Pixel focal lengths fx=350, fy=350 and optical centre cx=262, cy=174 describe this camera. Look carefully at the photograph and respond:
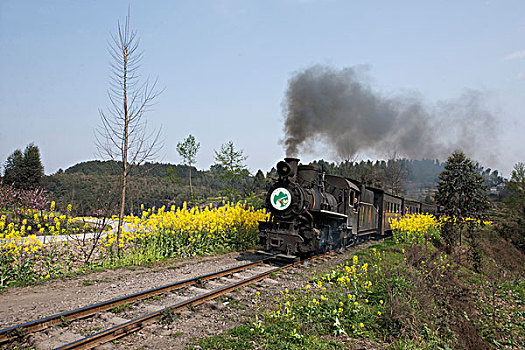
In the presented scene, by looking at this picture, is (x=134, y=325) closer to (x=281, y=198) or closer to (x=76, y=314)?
(x=76, y=314)

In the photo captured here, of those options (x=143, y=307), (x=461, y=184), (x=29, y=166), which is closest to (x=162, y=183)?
(x=29, y=166)

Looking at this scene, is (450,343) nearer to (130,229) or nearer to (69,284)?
(69,284)

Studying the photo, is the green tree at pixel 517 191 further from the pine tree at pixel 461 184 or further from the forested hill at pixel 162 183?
the forested hill at pixel 162 183

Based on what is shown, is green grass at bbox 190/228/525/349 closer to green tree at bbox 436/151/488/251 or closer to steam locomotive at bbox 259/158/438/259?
steam locomotive at bbox 259/158/438/259

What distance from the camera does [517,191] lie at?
38250 millimetres

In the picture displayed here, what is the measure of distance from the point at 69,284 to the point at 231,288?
381cm

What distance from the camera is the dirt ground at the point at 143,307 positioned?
530 centimetres

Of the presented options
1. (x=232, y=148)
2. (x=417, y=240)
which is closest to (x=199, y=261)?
(x=417, y=240)

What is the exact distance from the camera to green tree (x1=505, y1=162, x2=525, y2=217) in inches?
1294

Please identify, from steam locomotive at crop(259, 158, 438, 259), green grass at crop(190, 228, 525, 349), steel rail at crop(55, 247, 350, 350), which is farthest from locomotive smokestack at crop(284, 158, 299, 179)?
steel rail at crop(55, 247, 350, 350)

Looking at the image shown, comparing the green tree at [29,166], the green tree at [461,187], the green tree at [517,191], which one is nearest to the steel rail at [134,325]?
the green tree at [461,187]

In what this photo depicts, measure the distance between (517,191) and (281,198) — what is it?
124ft

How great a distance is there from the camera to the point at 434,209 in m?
34.0

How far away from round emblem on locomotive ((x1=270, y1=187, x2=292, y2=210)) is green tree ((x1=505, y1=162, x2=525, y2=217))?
28.7 meters
